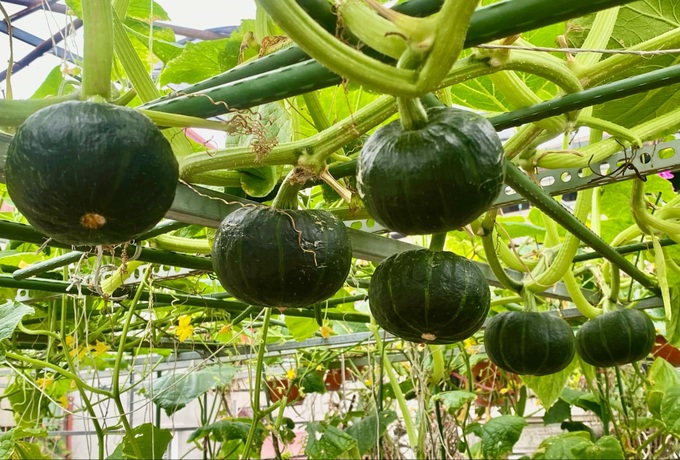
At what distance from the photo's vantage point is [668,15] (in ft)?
4.70

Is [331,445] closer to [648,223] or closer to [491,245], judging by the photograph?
[491,245]

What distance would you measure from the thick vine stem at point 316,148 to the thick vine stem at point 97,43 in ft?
0.74

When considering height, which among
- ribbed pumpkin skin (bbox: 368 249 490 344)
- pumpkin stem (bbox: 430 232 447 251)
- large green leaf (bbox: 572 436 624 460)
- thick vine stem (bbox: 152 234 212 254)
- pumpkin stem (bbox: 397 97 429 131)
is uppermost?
thick vine stem (bbox: 152 234 212 254)

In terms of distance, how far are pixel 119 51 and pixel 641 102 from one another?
1223 mm

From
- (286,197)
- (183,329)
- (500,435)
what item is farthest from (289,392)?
(286,197)

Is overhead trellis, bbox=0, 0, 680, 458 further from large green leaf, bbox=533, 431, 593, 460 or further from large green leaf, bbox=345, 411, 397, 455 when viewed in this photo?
large green leaf, bbox=345, 411, 397, 455

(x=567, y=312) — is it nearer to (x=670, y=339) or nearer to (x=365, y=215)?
(x=670, y=339)

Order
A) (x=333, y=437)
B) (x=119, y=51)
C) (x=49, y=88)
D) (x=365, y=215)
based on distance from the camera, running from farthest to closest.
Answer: (x=333, y=437), (x=49, y=88), (x=365, y=215), (x=119, y=51)

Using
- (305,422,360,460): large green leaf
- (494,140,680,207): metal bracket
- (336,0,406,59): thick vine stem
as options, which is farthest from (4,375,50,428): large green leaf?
(336,0,406,59): thick vine stem

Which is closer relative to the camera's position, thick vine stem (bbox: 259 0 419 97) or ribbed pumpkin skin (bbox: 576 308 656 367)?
thick vine stem (bbox: 259 0 419 97)

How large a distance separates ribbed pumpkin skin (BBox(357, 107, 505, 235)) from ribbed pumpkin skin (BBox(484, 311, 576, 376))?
99cm

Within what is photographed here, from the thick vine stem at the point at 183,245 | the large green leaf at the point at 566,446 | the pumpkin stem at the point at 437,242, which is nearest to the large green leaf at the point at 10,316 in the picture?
the thick vine stem at the point at 183,245

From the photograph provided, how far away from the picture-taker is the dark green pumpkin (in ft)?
1.96

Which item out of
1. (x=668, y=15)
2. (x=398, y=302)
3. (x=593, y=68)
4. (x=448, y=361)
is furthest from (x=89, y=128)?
(x=448, y=361)
